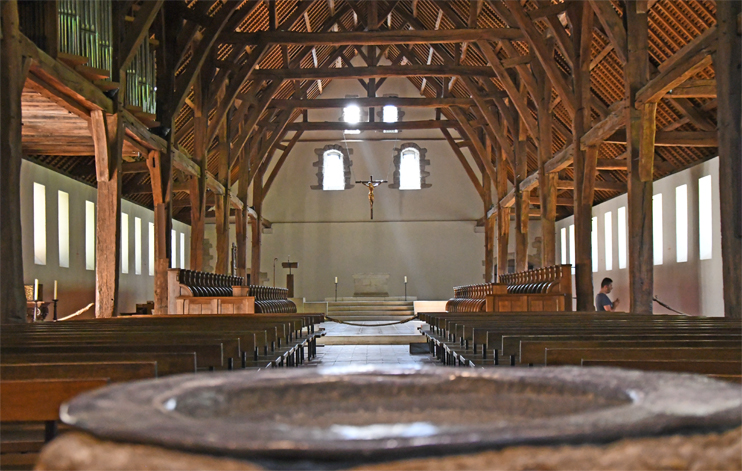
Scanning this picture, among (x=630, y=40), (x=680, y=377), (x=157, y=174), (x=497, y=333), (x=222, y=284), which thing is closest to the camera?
(x=680, y=377)

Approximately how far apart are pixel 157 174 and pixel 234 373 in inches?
346

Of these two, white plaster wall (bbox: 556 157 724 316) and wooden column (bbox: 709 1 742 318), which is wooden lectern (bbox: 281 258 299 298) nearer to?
white plaster wall (bbox: 556 157 724 316)

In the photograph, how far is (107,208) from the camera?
23.7 ft

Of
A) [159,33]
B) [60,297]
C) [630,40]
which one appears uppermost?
[159,33]

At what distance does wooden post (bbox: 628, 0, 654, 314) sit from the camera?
690cm

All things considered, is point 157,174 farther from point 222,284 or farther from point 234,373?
point 234,373

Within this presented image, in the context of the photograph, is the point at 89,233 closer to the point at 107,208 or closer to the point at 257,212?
the point at 257,212

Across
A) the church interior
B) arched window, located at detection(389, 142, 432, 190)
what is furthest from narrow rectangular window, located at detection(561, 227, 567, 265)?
arched window, located at detection(389, 142, 432, 190)

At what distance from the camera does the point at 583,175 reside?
9156mm

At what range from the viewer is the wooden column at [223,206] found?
12644mm

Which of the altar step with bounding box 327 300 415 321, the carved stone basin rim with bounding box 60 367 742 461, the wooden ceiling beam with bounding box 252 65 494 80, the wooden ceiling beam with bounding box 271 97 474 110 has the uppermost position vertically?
the wooden ceiling beam with bounding box 252 65 494 80

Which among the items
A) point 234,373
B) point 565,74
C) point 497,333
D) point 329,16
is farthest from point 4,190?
point 329,16

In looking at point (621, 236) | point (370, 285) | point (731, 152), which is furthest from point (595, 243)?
point (731, 152)

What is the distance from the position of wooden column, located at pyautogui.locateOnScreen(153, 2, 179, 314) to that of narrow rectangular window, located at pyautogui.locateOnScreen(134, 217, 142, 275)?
595 centimetres
